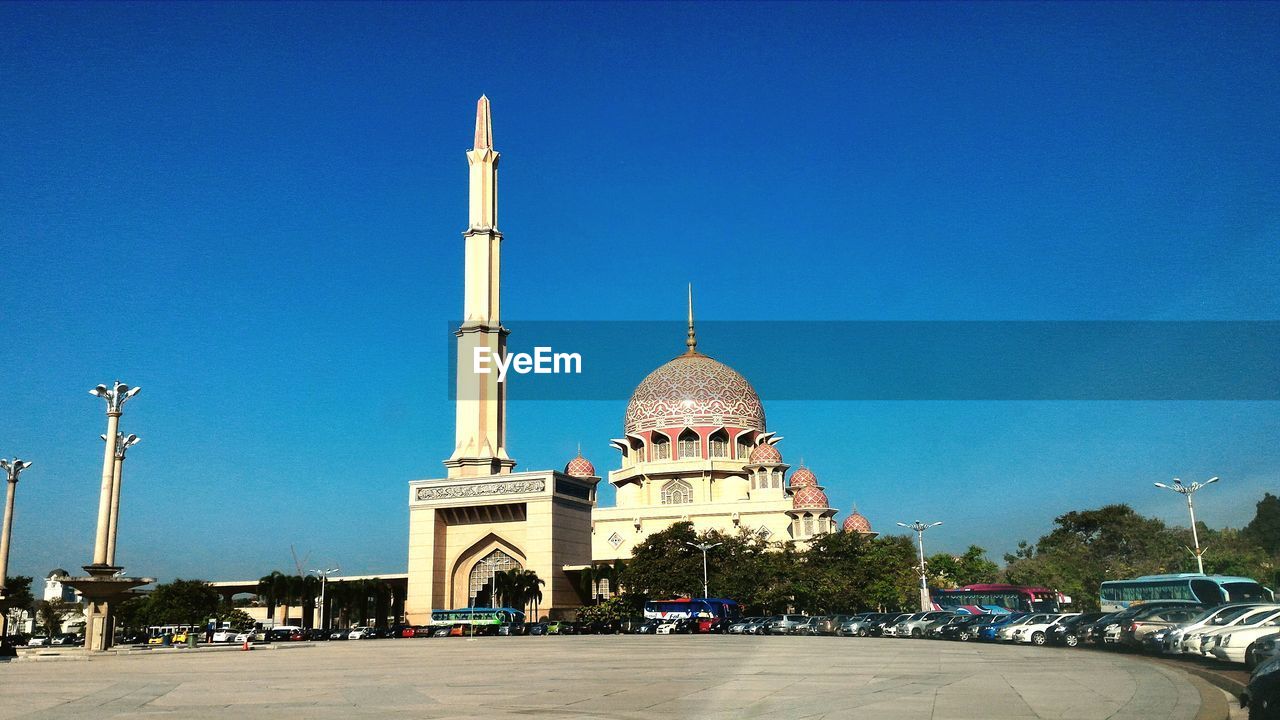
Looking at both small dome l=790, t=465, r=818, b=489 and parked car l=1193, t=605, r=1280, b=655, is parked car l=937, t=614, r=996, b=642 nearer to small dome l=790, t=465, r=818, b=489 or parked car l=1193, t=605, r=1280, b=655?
parked car l=1193, t=605, r=1280, b=655

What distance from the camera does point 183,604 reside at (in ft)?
207

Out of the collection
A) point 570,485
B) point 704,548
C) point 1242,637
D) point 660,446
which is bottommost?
point 1242,637

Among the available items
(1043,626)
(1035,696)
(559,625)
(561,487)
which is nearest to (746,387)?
(561,487)

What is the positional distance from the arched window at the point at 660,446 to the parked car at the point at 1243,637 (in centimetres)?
5401

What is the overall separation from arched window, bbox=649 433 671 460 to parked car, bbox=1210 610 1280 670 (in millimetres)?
54014

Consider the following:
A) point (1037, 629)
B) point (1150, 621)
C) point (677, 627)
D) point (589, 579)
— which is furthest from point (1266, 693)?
point (589, 579)

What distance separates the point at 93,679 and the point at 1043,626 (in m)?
23.6

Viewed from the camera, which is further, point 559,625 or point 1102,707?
point 559,625

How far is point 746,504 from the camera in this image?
66625 millimetres

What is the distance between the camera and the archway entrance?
59.9 m

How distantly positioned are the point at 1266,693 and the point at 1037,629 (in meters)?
20.7

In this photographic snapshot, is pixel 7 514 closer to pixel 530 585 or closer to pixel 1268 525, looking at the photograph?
pixel 530 585

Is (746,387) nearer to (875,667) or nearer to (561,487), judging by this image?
(561,487)

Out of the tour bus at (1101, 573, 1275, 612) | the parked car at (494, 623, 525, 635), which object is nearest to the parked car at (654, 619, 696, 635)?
the parked car at (494, 623, 525, 635)
